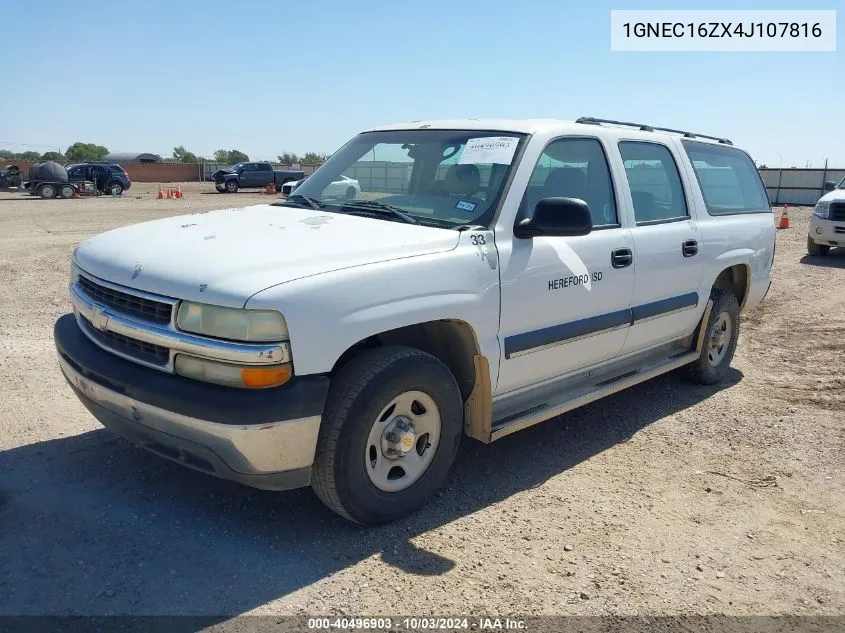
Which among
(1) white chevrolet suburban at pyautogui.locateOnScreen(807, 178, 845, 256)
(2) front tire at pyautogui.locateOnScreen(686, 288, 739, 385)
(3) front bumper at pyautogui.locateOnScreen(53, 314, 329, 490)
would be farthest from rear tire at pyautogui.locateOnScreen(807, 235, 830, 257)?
(3) front bumper at pyautogui.locateOnScreen(53, 314, 329, 490)

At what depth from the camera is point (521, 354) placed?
3850mm

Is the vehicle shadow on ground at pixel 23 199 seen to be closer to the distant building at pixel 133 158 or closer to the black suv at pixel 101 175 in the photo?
the black suv at pixel 101 175

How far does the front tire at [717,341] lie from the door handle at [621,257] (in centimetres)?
144

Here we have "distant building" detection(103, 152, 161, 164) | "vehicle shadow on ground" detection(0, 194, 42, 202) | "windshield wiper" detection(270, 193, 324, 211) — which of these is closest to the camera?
"windshield wiper" detection(270, 193, 324, 211)

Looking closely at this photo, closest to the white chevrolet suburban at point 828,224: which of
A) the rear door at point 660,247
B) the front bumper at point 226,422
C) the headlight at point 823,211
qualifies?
the headlight at point 823,211

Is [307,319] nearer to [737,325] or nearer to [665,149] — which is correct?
[665,149]

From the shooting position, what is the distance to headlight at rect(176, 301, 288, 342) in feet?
9.36

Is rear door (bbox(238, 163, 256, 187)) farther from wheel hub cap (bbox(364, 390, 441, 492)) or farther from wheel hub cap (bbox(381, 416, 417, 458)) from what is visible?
wheel hub cap (bbox(381, 416, 417, 458))

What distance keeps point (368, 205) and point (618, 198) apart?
1.59 metres

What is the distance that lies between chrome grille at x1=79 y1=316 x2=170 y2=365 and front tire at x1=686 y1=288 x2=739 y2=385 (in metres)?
4.06

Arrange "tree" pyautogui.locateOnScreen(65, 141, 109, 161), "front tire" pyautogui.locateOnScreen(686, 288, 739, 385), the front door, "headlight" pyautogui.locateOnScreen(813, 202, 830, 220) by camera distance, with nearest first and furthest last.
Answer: the front door → "front tire" pyautogui.locateOnScreen(686, 288, 739, 385) → "headlight" pyautogui.locateOnScreen(813, 202, 830, 220) → "tree" pyautogui.locateOnScreen(65, 141, 109, 161)

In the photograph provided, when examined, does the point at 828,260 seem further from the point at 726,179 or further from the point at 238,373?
the point at 238,373

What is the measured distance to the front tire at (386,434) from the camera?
10.2 ft

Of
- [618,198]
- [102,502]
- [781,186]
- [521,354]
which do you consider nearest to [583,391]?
[521,354]
